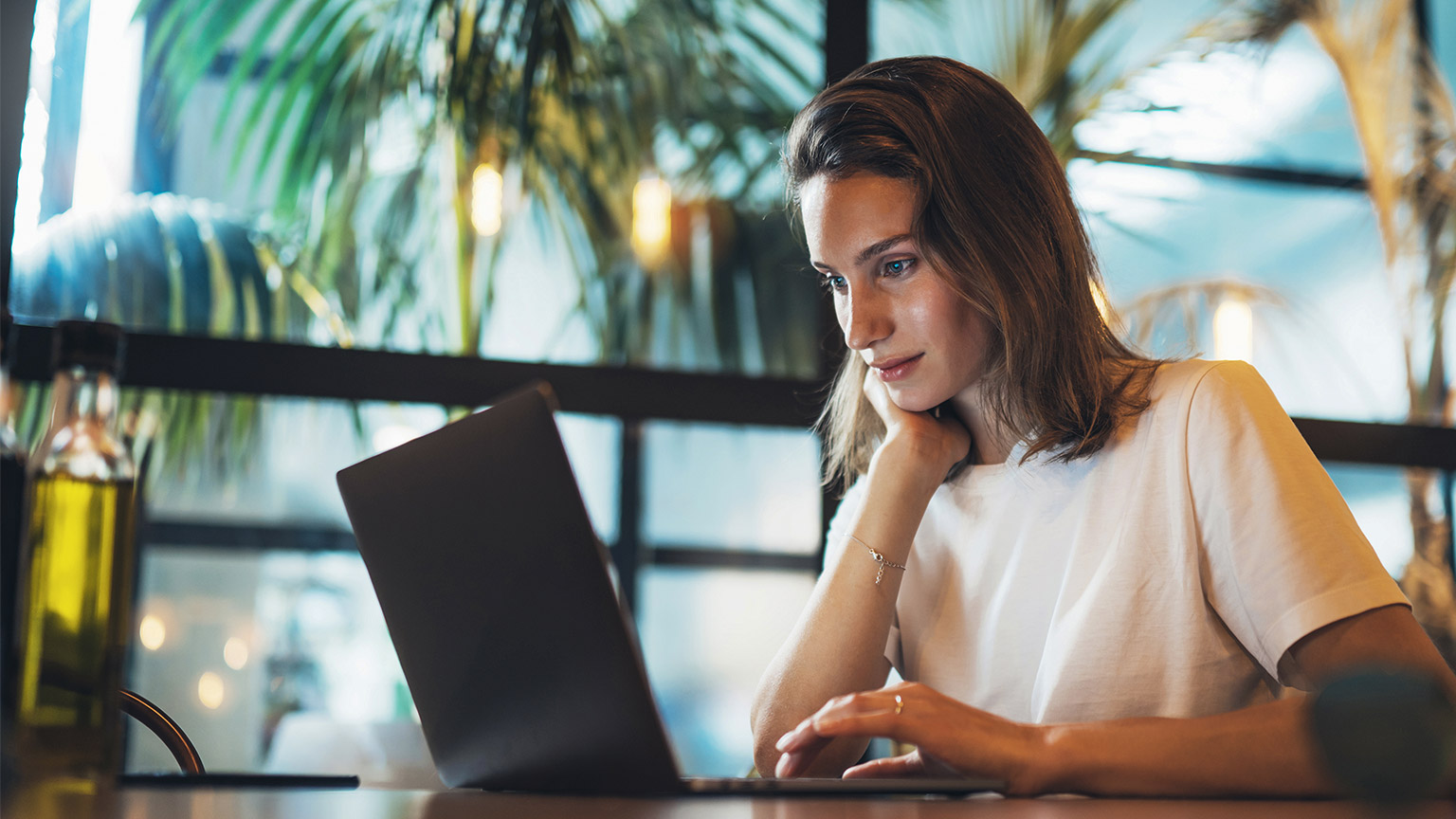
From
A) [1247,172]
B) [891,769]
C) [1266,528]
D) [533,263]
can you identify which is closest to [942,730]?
[891,769]

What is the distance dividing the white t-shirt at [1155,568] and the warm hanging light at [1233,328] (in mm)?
1440

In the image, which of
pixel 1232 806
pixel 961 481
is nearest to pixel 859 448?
pixel 961 481

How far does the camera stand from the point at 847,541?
142cm

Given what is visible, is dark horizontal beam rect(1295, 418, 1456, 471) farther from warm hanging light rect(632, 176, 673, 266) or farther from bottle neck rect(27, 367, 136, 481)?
bottle neck rect(27, 367, 136, 481)

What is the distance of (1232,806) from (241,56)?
224 cm

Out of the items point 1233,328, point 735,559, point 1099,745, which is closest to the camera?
point 1099,745

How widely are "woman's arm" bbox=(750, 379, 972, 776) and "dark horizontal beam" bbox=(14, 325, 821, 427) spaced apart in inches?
34.4

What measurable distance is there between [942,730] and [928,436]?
0.64m

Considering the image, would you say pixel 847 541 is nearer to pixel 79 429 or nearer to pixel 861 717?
pixel 861 717

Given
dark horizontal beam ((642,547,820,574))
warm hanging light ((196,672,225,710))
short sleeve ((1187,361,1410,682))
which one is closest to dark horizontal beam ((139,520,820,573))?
dark horizontal beam ((642,547,820,574))

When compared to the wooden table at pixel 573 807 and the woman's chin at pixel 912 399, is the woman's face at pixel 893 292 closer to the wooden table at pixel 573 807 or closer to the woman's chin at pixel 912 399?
the woman's chin at pixel 912 399

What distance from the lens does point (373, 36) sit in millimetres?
2322

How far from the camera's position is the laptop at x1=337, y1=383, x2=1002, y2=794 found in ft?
2.33

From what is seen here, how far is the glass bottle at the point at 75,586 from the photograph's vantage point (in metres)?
0.67
